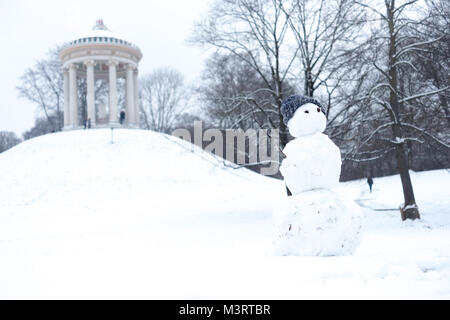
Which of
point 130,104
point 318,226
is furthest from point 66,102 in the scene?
point 318,226

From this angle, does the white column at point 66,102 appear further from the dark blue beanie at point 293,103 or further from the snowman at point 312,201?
the snowman at point 312,201

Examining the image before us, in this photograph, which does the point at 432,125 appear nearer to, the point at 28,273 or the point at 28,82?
the point at 28,273

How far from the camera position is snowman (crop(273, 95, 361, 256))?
5438 mm

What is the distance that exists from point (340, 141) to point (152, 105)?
37677 mm

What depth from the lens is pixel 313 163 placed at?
5863 mm

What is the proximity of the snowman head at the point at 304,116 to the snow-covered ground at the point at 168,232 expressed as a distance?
6.73ft

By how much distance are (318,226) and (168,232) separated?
26.2 ft

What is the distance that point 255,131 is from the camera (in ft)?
48.9

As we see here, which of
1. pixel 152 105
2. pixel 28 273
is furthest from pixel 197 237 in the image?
pixel 152 105

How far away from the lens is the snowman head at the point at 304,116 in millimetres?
6004

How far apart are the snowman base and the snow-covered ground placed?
1.02ft

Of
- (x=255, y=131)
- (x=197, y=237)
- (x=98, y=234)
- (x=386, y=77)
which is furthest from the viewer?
(x=255, y=131)

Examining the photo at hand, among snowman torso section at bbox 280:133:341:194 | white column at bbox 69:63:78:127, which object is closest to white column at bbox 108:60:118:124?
white column at bbox 69:63:78:127

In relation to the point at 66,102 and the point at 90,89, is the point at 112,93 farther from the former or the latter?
the point at 66,102
